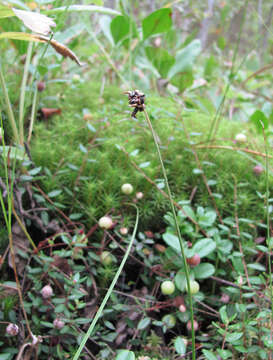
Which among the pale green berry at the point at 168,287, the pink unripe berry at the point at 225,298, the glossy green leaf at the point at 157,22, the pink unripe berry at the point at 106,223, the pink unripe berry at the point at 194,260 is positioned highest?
the glossy green leaf at the point at 157,22

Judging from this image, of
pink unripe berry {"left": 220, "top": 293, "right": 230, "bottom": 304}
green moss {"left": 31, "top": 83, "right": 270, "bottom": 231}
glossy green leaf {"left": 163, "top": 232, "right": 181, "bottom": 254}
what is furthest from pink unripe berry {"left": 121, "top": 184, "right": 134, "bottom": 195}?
pink unripe berry {"left": 220, "top": 293, "right": 230, "bottom": 304}

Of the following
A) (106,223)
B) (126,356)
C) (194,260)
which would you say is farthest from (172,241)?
(126,356)

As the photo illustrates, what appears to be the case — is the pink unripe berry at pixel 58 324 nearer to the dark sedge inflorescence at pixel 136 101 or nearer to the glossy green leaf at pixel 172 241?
the glossy green leaf at pixel 172 241

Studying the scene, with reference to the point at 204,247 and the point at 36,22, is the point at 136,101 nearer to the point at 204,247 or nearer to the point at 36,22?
the point at 36,22

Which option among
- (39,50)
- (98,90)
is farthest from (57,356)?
(98,90)

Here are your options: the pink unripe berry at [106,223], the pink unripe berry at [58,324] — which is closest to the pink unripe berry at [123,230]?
the pink unripe berry at [106,223]
